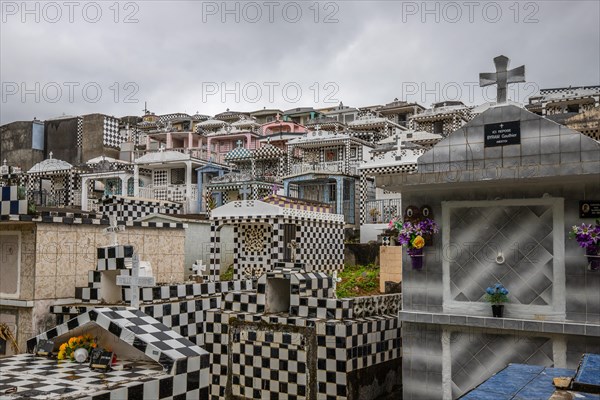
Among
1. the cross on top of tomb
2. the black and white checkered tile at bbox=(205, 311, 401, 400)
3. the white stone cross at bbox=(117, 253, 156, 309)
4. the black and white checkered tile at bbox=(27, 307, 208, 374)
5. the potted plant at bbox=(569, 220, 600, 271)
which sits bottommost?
the black and white checkered tile at bbox=(205, 311, 401, 400)

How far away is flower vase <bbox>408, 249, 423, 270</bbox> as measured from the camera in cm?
913

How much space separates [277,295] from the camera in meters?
10.4

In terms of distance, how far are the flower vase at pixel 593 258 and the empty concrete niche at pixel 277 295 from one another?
4.92 m

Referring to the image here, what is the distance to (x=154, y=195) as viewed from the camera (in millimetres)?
35031

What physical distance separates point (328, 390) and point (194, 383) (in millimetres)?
4219

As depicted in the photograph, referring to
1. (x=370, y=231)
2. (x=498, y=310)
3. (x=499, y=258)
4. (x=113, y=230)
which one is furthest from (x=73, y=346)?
(x=370, y=231)

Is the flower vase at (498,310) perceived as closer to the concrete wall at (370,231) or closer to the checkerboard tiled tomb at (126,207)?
the checkerboard tiled tomb at (126,207)

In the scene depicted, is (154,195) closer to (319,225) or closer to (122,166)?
(122,166)

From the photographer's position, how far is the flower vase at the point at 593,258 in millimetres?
7832

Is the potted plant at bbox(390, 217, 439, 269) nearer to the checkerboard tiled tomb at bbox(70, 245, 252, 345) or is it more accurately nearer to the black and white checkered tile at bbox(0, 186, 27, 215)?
the checkerboard tiled tomb at bbox(70, 245, 252, 345)

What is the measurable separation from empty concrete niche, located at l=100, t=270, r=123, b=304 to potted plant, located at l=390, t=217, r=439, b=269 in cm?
508

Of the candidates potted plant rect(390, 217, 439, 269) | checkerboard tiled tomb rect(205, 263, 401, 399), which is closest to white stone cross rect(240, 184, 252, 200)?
checkerboard tiled tomb rect(205, 263, 401, 399)

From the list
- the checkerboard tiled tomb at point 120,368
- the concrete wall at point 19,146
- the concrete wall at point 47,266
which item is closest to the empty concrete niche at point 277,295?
the concrete wall at point 47,266

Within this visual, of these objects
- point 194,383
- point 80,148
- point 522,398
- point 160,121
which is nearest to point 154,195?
point 80,148
